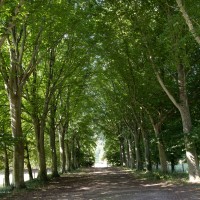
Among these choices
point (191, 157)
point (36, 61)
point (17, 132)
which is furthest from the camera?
point (36, 61)

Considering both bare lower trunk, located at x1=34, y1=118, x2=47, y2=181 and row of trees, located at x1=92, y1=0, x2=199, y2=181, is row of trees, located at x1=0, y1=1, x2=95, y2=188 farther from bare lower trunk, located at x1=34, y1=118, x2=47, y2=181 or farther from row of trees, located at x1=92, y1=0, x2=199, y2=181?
row of trees, located at x1=92, y1=0, x2=199, y2=181

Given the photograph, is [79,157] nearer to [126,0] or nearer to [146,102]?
[146,102]

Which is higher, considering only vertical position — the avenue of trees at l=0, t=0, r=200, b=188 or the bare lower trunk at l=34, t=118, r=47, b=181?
the avenue of trees at l=0, t=0, r=200, b=188

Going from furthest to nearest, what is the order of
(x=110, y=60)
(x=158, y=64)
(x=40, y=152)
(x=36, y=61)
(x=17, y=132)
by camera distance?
1. (x=40, y=152)
2. (x=110, y=60)
3. (x=158, y=64)
4. (x=36, y=61)
5. (x=17, y=132)

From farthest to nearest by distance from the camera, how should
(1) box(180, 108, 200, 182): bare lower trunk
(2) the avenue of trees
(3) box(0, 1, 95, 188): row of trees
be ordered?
(1) box(180, 108, 200, 182): bare lower trunk < (2) the avenue of trees < (3) box(0, 1, 95, 188): row of trees

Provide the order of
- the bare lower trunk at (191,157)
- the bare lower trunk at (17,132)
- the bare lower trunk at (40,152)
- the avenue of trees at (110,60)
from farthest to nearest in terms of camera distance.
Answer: the bare lower trunk at (40,152), the bare lower trunk at (17,132), the bare lower trunk at (191,157), the avenue of trees at (110,60)

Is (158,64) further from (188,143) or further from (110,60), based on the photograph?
(188,143)

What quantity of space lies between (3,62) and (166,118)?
1281 cm

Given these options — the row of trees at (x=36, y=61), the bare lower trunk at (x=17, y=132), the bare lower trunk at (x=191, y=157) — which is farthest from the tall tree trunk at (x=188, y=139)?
the bare lower trunk at (x=17, y=132)

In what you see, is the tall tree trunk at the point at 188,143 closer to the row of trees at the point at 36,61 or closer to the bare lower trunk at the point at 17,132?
the row of trees at the point at 36,61

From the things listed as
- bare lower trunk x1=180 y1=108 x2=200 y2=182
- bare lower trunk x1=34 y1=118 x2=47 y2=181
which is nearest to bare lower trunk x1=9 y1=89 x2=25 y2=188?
bare lower trunk x1=34 y1=118 x2=47 y2=181

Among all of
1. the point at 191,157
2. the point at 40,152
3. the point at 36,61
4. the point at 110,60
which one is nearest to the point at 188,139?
the point at 191,157

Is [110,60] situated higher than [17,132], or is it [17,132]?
[110,60]

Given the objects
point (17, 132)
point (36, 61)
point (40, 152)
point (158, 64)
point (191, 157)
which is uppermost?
point (36, 61)
